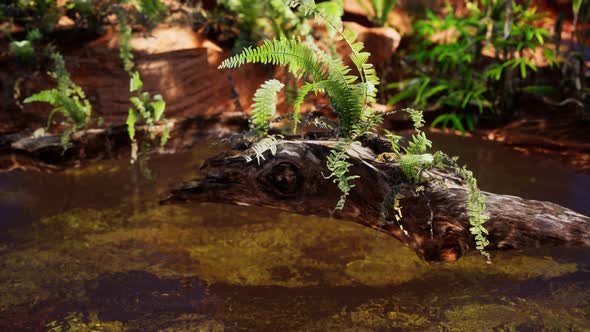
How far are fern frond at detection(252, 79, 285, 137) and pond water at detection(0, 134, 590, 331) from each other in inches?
39.0

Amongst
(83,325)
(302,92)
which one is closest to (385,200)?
(302,92)

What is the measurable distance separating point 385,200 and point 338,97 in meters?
0.71

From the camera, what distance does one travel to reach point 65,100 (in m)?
5.29

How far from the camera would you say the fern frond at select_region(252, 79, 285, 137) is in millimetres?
3379

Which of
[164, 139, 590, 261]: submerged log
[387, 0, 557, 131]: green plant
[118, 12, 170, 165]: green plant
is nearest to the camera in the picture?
[164, 139, 590, 261]: submerged log

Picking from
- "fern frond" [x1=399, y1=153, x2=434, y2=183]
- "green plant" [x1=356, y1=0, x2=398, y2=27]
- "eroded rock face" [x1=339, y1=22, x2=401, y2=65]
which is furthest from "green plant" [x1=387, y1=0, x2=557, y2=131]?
"fern frond" [x1=399, y1=153, x2=434, y2=183]

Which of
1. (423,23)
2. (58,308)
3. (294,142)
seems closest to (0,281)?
(58,308)

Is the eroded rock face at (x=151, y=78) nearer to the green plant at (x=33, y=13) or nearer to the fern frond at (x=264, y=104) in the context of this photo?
the green plant at (x=33, y=13)

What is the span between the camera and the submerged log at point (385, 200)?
3.23 meters

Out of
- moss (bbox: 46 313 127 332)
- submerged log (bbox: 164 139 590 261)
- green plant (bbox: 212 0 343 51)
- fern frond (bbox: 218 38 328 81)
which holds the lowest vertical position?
moss (bbox: 46 313 127 332)

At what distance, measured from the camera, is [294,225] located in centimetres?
436

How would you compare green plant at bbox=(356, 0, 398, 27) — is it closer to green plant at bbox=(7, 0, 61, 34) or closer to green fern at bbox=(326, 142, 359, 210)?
green plant at bbox=(7, 0, 61, 34)

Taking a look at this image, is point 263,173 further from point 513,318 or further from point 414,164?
point 513,318

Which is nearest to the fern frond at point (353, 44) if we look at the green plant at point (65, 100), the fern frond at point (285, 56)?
the fern frond at point (285, 56)
